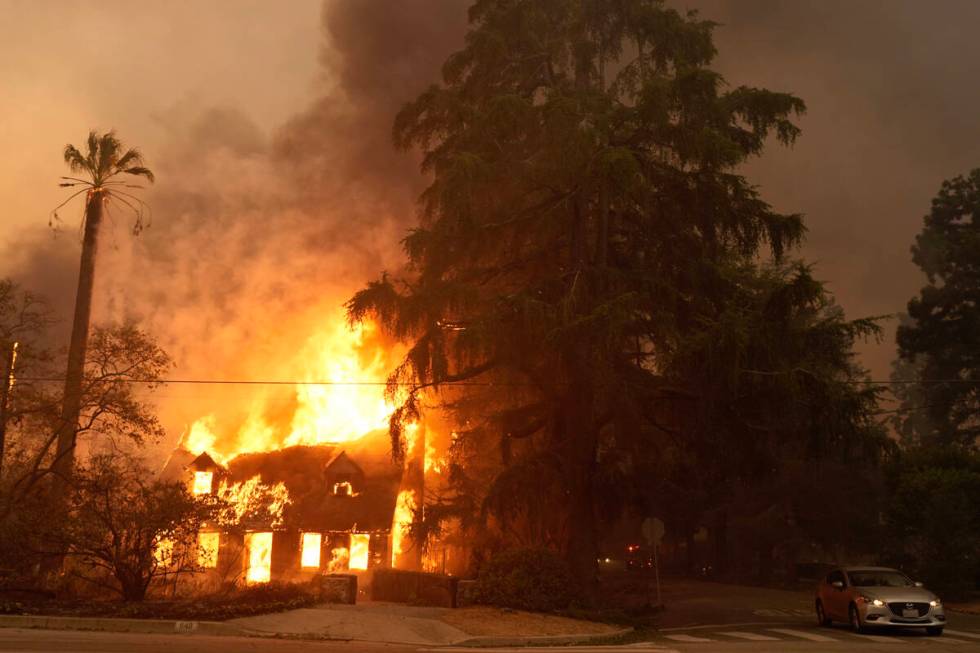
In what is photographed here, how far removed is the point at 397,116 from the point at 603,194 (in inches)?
371

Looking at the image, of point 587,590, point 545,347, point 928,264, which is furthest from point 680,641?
point 928,264

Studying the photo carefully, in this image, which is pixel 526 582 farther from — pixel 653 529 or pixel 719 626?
pixel 653 529

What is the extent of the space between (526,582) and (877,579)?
849 centimetres

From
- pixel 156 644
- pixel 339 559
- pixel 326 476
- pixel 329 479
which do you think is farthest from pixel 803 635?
pixel 326 476

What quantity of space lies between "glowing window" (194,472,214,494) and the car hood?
28534 millimetres

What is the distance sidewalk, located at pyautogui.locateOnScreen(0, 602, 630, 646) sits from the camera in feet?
51.1

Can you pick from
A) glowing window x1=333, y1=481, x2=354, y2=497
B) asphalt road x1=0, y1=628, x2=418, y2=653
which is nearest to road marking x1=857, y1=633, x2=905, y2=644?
asphalt road x1=0, y1=628, x2=418, y2=653

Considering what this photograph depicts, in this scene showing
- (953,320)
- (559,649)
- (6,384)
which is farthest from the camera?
(953,320)

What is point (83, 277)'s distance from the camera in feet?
100

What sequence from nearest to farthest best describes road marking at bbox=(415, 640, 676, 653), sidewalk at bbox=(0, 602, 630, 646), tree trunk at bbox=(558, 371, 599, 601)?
road marking at bbox=(415, 640, 676, 653), sidewalk at bbox=(0, 602, 630, 646), tree trunk at bbox=(558, 371, 599, 601)

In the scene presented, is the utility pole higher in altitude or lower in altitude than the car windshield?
higher

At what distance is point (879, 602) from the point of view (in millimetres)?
18766

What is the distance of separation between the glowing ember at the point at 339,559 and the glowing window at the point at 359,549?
0.82 ft

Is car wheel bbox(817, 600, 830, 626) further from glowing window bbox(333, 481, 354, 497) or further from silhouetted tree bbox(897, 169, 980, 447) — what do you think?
silhouetted tree bbox(897, 169, 980, 447)
